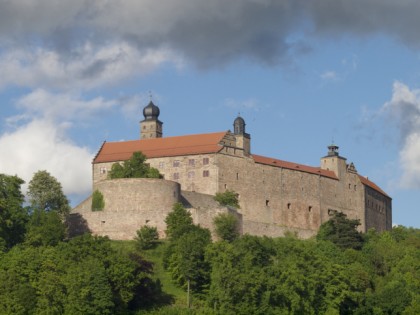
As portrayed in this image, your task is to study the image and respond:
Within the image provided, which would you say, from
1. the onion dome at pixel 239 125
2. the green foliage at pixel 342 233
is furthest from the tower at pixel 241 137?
the green foliage at pixel 342 233

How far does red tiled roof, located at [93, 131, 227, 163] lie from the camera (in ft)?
349

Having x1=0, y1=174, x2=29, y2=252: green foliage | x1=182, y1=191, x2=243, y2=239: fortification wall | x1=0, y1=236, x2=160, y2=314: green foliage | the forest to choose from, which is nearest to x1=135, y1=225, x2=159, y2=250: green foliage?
the forest

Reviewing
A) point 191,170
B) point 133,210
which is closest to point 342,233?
point 191,170

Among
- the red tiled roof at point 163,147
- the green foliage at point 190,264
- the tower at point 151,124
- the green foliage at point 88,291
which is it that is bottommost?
the green foliage at point 88,291

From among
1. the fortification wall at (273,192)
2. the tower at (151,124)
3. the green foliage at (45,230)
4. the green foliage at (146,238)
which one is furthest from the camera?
the tower at (151,124)

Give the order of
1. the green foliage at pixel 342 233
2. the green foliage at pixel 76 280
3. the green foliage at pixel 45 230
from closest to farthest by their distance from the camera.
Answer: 1. the green foliage at pixel 76 280
2. the green foliage at pixel 45 230
3. the green foliage at pixel 342 233

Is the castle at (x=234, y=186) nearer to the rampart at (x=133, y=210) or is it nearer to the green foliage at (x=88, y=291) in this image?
the rampart at (x=133, y=210)

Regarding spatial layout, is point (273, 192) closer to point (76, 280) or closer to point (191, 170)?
point (191, 170)

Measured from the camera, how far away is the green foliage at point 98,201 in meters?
93.8

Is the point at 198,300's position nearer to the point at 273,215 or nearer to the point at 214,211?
the point at 214,211

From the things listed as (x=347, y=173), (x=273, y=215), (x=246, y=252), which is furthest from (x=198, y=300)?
(x=347, y=173)

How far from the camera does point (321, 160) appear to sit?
117125 millimetres

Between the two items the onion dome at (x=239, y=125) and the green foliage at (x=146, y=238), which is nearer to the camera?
the green foliage at (x=146, y=238)

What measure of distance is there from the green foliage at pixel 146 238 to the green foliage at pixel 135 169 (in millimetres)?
9489
